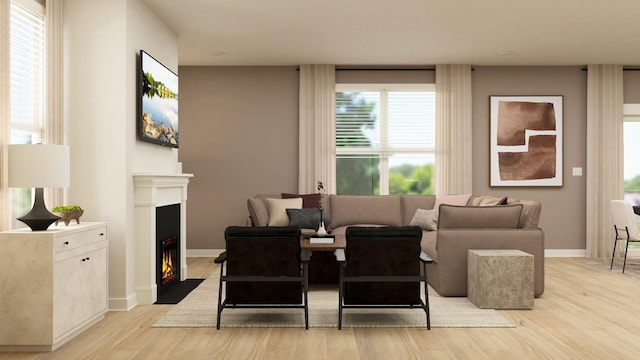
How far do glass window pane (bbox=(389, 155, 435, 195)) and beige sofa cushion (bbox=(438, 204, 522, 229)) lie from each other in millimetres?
3045

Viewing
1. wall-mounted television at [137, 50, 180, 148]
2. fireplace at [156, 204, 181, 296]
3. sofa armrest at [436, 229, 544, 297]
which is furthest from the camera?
fireplace at [156, 204, 181, 296]

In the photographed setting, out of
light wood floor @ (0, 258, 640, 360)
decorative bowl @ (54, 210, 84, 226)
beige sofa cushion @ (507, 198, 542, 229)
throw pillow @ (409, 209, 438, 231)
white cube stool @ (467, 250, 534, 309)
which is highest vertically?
decorative bowl @ (54, 210, 84, 226)

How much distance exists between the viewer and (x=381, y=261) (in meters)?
4.20

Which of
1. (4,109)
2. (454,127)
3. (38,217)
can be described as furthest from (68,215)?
(454,127)

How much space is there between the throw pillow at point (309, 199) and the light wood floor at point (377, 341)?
9.89 ft

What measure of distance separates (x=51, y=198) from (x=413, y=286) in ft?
9.86

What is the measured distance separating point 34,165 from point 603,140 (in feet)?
25.3

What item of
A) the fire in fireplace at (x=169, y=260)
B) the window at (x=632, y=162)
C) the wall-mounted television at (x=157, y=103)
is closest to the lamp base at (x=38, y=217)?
the wall-mounted television at (x=157, y=103)

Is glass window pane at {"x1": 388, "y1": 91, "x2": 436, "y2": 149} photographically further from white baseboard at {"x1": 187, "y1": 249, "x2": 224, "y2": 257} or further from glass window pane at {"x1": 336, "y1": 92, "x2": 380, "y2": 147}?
white baseboard at {"x1": 187, "y1": 249, "x2": 224, "y2": 257}

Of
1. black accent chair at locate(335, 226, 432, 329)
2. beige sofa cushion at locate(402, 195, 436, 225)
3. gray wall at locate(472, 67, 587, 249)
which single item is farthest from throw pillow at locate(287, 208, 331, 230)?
black accent chair at locate(335, 226, 432, 329)

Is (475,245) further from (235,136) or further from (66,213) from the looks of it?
(235,136)

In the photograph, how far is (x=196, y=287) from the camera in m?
5.88

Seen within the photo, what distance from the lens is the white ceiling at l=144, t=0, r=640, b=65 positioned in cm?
550

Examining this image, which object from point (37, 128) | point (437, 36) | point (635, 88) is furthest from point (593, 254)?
point (37, 128)
